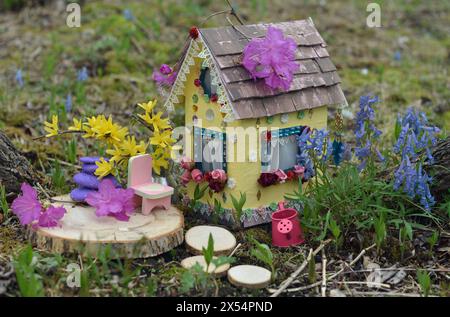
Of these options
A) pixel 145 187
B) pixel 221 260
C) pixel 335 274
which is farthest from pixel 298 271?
pixel 145 187

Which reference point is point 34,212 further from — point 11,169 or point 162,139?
point 162,139

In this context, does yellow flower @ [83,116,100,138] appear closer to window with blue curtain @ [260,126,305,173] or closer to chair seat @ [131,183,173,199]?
chair seat @ [131,183,173,199]

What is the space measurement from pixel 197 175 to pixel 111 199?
54 centimetres

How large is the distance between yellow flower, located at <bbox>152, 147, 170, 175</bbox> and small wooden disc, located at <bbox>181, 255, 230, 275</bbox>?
0.68 m

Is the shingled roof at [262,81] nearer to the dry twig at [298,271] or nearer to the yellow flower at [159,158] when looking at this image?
the yellow flower at [159,158]

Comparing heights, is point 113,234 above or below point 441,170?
below

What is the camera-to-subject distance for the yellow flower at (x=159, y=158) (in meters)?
3.97

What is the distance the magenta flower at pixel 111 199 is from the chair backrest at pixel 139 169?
17cm

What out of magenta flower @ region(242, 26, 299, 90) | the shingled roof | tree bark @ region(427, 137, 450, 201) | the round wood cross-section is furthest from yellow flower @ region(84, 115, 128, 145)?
tree bark @ region(427, 137, 450, 201)

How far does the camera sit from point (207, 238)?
3.67 meters

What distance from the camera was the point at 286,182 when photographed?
3.99 metres

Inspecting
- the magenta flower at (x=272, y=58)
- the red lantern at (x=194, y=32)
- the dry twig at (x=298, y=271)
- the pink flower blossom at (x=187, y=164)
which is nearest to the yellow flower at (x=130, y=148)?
the pink flower blossom at (x=187, y=164)

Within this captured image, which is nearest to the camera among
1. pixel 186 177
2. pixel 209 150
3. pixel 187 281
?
pixel 187 281
